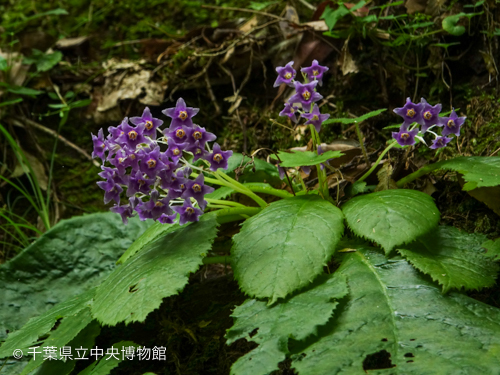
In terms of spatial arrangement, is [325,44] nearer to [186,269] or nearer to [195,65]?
[195,65]

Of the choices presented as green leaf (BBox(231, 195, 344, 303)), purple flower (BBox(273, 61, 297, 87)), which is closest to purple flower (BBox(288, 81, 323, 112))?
purple flower (BBox(273, 61, 297, 87))

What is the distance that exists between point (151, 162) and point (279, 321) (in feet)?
2.81

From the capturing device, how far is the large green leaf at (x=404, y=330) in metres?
1.46

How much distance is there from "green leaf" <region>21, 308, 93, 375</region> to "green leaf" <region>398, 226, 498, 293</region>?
58.6 inches

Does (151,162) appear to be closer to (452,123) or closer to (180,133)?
(180,133)

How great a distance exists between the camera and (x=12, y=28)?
15.4ft

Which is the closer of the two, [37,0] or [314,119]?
[314,119]

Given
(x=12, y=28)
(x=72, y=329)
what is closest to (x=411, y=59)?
(x=72, y=329)

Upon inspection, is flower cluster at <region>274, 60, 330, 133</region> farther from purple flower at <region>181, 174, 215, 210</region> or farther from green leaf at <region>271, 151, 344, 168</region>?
purple flower at <region>181, 174, 215, 210</region>

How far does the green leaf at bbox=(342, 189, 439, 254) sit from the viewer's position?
1.79 metres

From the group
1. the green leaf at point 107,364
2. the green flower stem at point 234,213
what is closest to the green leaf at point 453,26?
the green flower stem at point 234,213

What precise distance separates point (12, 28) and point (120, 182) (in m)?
3.59

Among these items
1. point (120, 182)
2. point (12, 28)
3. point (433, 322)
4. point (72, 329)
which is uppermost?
point (12, 28)

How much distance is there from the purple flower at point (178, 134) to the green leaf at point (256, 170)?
2.23ft
